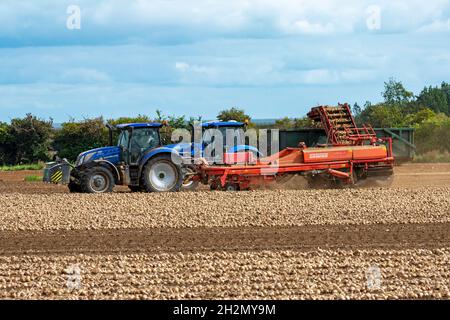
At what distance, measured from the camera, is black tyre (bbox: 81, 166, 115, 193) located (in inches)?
811

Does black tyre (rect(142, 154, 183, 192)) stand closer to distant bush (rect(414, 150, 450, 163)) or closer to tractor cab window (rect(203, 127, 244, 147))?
tractor cab window (rect(203, 127, 244, 147))

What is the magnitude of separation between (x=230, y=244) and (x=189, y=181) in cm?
874

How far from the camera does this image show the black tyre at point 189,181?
822 inches

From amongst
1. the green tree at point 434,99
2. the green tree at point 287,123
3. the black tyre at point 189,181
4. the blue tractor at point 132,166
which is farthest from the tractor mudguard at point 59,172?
the green tree at point 434,99

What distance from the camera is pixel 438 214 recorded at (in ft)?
54.7

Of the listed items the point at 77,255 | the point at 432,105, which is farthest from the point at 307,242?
the point at 432,105

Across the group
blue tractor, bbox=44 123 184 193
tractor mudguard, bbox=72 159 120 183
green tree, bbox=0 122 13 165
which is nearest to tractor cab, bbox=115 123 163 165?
blue tractor, bbox=44 123 184 193

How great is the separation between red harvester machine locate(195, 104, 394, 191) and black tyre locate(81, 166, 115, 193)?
85.0 inches

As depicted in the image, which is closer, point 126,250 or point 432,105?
point 126,250

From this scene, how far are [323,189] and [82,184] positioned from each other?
5.95 metres

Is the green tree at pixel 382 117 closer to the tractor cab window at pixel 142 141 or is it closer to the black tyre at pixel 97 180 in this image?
Answer: the tractor cab window at pixel 142 141

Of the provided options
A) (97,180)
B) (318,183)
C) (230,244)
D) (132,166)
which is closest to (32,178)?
(97,180)
